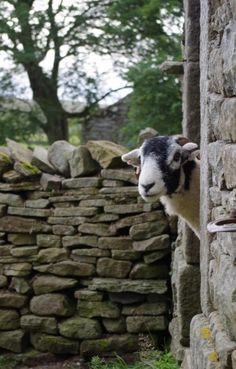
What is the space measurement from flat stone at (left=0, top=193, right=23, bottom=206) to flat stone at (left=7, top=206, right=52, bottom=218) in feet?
0.15

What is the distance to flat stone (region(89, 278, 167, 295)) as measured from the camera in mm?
6891

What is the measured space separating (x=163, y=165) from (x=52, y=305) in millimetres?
2858

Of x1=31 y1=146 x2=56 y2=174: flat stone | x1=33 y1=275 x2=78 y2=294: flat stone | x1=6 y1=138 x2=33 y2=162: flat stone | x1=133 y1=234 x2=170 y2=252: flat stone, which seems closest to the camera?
x1=133 y1=234 x2=170 y2=252: flat stone

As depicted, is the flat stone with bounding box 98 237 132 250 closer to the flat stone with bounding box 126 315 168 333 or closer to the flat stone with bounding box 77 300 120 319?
the flat stone with bounding box 77 300 120 319

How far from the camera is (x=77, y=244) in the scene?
283 inches

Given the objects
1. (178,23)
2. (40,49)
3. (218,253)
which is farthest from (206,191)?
(40,49)

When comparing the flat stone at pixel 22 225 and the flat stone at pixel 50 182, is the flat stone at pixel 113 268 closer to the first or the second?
the flat stone at pixel 22 225

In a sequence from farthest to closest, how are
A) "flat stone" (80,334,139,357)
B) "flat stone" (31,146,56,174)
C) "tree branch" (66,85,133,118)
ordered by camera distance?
"tree branch" (66,85,133,118), "flat stone" (31,146,56,174), "flat stone" (80,334,139,357)

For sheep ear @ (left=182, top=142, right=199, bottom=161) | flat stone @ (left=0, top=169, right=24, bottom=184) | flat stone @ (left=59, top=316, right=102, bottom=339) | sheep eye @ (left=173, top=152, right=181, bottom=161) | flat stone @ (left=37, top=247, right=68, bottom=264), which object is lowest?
flat stone @ (left=59, top=316, right=102, bottom=339)

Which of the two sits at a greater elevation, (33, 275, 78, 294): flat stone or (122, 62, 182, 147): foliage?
(122, 62, 182, 147): foliage

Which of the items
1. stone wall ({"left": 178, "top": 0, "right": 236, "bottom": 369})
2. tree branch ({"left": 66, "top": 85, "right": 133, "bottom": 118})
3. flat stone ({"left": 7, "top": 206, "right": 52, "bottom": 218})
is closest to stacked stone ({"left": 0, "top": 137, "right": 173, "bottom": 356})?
flat stone ({"left": 7, "top": 206, "right": 52, "bottom": 218})

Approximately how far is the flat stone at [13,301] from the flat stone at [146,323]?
112 cm

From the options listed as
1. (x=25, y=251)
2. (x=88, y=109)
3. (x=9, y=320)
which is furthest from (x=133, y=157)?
(x=88, y=109)

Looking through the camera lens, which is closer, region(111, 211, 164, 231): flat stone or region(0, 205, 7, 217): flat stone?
region(111, 211, 164, 231): flat stone
